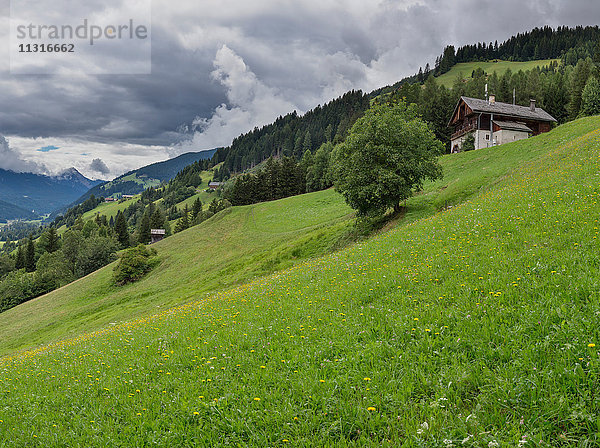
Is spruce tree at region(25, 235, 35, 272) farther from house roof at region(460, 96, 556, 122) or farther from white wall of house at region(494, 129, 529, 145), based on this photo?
white wall of house at region(494, 129, 529, 145)

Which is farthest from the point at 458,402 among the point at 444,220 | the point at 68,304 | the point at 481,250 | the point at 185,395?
the point at 68,304

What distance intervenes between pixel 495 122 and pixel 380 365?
73455 millimetres

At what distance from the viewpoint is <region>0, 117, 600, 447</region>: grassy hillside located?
433 cm

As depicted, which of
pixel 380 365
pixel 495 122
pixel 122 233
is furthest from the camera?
pixel 122 233

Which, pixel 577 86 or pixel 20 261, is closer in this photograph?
pixel 577 86

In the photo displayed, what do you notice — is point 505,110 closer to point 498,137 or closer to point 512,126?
point 512,126

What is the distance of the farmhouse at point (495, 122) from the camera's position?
63312mm

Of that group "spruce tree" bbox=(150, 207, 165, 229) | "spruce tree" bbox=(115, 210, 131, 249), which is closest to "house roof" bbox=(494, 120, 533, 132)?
"spruce tree" bbox=(150, 207, 165, 229)

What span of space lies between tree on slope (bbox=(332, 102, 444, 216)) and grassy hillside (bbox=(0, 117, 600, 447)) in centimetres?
1470

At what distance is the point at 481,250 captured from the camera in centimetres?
1045

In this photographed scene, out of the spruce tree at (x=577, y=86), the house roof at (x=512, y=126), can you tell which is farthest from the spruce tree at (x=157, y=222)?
the spruce tree at (x=577, y=86)

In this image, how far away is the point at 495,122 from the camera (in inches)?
2517

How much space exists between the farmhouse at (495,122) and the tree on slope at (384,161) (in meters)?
45.0

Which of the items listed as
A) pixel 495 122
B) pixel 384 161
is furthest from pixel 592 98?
pixel 384 161
